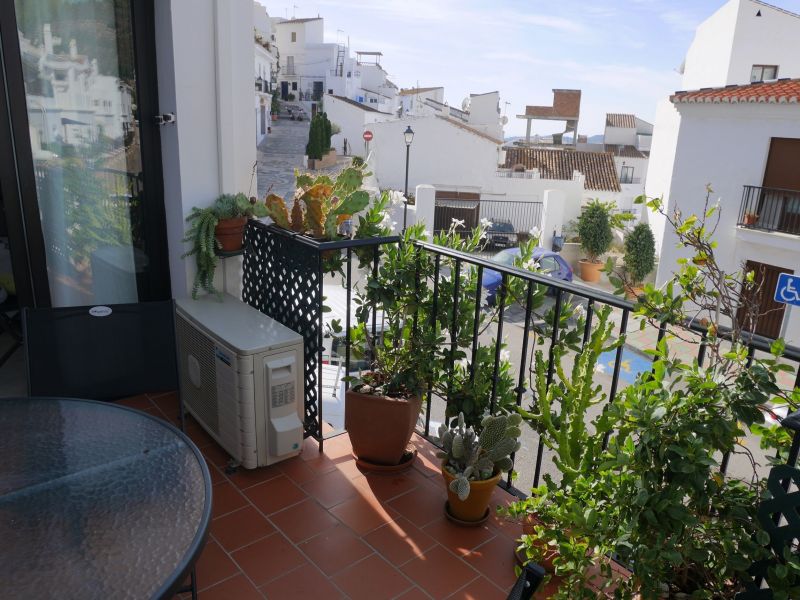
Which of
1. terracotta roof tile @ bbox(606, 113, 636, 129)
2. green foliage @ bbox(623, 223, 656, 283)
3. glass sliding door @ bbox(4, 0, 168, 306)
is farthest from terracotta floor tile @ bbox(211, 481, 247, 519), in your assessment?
terracotta roof tile @ bbox(606, 113, 636, 129)

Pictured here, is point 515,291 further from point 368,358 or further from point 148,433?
point 148,433

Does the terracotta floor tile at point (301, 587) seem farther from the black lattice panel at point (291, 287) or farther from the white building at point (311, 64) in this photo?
the white building at point (311, 64)

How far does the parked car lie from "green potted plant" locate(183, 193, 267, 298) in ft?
57.1

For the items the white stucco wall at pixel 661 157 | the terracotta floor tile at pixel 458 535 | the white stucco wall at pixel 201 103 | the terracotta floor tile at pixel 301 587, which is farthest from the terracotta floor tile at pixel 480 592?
the white stucco wall at pixel 661 157

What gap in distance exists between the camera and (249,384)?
2377 millimetres

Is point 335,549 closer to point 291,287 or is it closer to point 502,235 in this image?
point 291,287

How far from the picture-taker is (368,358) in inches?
111

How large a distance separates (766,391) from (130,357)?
83.7 inches

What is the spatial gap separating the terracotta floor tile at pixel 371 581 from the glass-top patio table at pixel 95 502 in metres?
0.74

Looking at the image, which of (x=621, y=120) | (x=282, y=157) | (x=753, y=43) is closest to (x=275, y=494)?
(x=753, y=43)

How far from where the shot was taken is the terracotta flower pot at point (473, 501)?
2.18m

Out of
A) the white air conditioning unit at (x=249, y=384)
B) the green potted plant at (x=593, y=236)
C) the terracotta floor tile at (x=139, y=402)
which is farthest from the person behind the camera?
the green potted plant at (x=593, y=236)

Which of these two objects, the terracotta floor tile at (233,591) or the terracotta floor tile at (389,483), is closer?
the terracotta floor tile at (233,591)

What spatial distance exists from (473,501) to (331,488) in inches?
24.0
